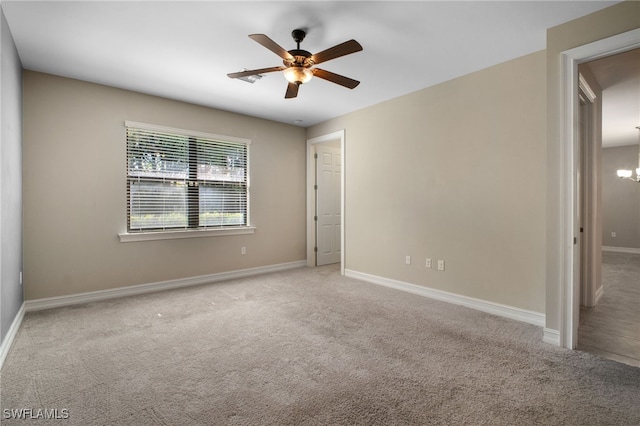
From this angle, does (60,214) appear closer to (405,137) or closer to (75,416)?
(75,416)

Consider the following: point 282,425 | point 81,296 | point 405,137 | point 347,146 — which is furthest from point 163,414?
point 347,146

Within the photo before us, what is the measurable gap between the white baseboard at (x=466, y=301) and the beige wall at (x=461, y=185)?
0.06 meters

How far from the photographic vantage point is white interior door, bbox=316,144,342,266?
5.96 m

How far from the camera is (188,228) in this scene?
4555 millimetres

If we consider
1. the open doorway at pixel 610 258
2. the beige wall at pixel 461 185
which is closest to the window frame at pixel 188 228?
the beige wall at pixel 461 185

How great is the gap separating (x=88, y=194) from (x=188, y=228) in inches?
50.9

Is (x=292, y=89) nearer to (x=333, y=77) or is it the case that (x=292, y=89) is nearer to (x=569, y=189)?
(x=333, y=77)

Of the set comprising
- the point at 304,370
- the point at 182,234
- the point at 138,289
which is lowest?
the point at 304,370

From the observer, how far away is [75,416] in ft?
5.58

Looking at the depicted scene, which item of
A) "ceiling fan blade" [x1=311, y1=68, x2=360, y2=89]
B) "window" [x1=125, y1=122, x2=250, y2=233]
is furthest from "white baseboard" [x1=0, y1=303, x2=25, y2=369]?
"ceiling fan blade" [x1=311, y1=68, x2=360, y2=89]

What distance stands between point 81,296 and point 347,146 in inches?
167

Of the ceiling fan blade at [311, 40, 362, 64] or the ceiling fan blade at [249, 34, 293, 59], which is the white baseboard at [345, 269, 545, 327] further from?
the ceiling fan blade at [249, 34, 293, 59]

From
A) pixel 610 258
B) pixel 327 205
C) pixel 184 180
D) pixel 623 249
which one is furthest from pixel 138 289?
pixel 623 249

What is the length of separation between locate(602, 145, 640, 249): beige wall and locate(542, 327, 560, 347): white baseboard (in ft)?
24.3
